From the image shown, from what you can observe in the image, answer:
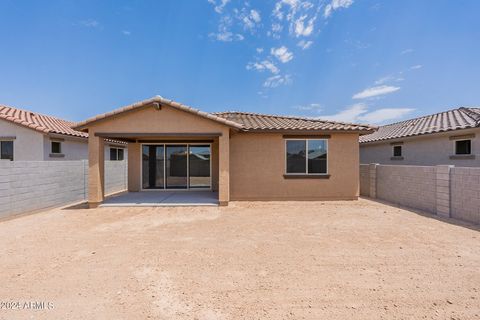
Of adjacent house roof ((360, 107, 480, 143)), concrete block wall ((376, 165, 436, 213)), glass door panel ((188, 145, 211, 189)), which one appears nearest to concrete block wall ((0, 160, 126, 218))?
glass door panel ((188, 145, 211, 189))

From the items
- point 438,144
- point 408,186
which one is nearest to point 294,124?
point 408,186

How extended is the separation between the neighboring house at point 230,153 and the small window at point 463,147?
522 centimetres

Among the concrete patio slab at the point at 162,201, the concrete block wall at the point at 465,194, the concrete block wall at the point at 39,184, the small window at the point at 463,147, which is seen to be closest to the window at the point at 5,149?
the concrete block wall at the point at 39,184

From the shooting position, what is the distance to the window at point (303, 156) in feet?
33.7

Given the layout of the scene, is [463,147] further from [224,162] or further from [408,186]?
[224,162]

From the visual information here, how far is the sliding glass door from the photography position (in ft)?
41.3

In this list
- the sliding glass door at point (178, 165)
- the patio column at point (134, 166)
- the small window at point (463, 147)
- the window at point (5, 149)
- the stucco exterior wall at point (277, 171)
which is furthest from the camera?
the sliding glass door at point (178, 165)

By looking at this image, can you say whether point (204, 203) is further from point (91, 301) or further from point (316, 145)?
point (91, 301)

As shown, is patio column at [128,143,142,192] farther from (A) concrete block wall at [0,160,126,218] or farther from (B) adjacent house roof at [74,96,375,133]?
(B) adjacent house roof at [74,96,375,133]

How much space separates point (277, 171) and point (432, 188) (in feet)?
18.7

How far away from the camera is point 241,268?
4066 millimetres

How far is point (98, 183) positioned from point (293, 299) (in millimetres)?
8773

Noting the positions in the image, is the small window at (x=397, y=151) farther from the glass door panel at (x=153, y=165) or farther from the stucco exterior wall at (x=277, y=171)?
the glass door panel at (x=153, y=165)

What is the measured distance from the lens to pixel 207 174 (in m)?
12.7
